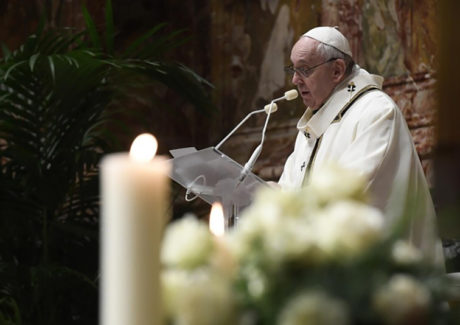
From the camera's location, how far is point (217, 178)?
4.46 meters

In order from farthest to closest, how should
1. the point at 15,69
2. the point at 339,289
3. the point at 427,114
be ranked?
the point at 427,114
the point at 15,69
the point at 339,289

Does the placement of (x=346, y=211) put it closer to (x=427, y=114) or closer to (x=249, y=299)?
(x=249, y=299)

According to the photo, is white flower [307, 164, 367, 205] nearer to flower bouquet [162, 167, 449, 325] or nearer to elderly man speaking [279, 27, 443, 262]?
flower bouquet [162, 167, 449, 325]

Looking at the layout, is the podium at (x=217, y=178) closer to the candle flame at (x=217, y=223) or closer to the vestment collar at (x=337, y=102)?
the vestment collar at (x=337, y=102)

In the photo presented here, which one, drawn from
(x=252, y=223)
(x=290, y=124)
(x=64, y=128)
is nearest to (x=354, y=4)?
(x=290, y=124)

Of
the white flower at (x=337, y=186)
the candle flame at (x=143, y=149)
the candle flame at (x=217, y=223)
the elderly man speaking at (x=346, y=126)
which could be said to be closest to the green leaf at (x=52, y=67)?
the elderly man speaking at (x=346, y=126)

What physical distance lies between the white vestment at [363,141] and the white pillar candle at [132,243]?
3679 mm

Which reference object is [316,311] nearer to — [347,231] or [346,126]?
[347,231]

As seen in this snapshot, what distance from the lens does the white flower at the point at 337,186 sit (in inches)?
41.7

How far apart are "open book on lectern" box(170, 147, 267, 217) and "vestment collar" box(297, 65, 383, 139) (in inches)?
39.1

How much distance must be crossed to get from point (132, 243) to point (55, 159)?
4710 millimetres

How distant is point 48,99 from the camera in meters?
5.55

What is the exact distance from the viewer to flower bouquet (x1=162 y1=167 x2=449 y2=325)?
916 mm

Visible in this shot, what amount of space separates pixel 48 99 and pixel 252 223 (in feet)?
15.3
